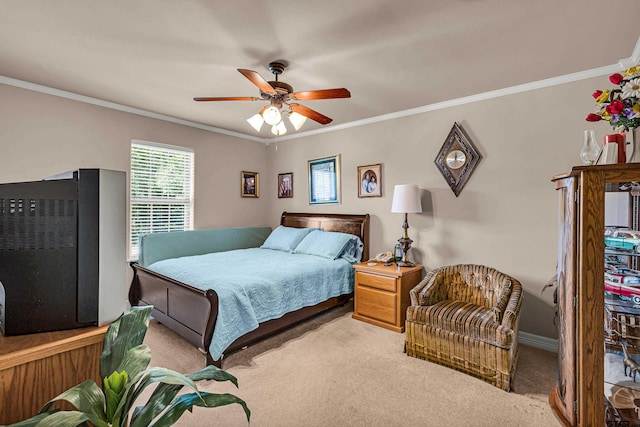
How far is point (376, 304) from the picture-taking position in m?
3.37

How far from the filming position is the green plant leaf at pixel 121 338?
0.94 metres

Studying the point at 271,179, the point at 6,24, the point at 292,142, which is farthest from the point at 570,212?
the point at 271,179

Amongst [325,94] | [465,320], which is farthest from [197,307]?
[465,320]

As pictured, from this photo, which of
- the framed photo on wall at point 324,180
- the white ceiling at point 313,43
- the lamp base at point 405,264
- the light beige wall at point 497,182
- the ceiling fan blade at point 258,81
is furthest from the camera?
the framed photo on wall at point 324,180

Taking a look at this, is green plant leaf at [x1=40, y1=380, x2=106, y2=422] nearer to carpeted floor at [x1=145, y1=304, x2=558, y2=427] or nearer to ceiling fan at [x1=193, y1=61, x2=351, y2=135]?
carpeted floor at [x1=145, y1=304, x2=558, y2=427]

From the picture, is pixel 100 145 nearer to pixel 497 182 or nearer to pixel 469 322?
pixel 469 322

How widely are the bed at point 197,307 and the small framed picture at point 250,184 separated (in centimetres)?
153

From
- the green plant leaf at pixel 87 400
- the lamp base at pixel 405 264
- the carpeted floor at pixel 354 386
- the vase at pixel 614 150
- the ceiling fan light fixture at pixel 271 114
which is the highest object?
the ceiling fan light fixture at pixel 271 114

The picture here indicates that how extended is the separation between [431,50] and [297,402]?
9.07ft

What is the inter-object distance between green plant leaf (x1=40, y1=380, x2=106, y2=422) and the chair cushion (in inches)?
92.4

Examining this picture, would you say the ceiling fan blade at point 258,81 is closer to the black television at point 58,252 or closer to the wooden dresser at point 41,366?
the black television at point 58,252

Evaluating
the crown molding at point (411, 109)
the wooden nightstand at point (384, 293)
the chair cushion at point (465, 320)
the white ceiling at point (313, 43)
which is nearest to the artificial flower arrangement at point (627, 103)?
the white ceiling at point (313, 43)

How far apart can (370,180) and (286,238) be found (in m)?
1.50

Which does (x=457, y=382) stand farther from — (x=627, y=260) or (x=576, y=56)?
(x=576, y=56)
